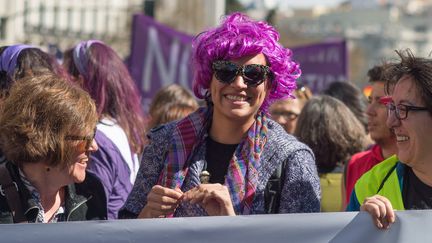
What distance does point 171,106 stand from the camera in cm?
644

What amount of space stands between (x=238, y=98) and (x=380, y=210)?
0.74 m

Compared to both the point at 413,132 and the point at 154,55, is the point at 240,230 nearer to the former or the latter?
the point at 413,132

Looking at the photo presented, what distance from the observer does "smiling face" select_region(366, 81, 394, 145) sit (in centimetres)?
528

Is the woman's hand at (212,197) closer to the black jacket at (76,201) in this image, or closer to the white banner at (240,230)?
the white banner at (240,230)

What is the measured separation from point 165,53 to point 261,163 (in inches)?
237

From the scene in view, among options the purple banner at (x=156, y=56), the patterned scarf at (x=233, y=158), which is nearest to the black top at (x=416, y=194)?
the patterned scarf at (x=233, y=158)

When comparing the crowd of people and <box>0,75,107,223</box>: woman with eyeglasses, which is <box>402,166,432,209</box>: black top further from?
<box>0,75,107,223</box>: woman with eyeglasses

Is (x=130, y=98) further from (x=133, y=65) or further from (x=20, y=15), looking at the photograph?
(x=20, y=15)

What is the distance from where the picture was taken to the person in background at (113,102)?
4.80 meters

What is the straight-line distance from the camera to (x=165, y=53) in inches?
383

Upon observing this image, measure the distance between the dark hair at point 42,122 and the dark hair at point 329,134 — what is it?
7.19 ft

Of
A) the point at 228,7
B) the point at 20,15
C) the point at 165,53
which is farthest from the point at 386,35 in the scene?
the point at 165,53

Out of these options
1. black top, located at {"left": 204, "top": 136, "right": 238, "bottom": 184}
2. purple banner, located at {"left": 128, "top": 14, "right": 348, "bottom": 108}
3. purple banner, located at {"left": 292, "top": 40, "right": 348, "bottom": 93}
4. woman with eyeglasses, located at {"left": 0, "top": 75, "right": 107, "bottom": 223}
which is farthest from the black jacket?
purple banner, located at {"left": 292, "top": 40, "right": 348, "bottom": 93}

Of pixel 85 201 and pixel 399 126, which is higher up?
pixel 399 126
